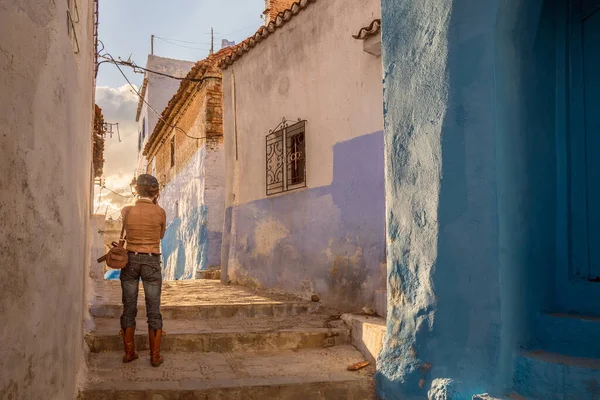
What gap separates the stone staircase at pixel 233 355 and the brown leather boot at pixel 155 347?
0.06 meters

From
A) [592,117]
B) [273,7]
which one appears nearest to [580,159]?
[592,117]

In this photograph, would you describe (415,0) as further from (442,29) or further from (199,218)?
(199,218)

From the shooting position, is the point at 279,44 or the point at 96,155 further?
the point at 96,155

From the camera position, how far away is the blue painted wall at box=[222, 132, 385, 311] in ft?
20.9

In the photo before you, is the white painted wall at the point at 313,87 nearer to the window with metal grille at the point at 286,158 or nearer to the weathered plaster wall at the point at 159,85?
the window with metal grille at the point at 286,158

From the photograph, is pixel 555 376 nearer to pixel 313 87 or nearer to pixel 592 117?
pixel 592 117

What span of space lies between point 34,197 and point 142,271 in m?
2.69

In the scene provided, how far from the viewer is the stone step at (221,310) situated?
607cm

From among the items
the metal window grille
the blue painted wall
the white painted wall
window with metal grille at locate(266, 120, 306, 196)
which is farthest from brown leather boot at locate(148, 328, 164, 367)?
window with metal grille at locate(266, 120, 306, 196)

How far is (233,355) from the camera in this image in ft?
16.9

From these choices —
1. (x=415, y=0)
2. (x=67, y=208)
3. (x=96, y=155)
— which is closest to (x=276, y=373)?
(x=67, y=208)

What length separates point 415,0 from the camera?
13.6 feet

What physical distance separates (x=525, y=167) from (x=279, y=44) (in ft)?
18.9

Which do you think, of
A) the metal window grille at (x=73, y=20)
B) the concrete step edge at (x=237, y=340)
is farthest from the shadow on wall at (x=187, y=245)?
the metal window grille at (x=73, y=20)
